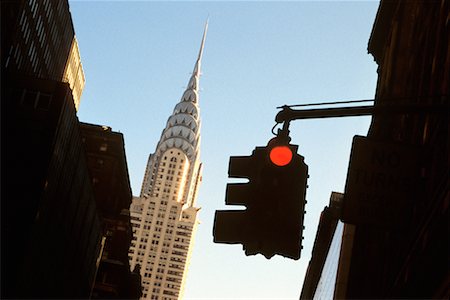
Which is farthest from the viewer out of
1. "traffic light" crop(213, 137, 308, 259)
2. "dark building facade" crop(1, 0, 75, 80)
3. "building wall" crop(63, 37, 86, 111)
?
"building wall" crop(63, 37, 86, 111)

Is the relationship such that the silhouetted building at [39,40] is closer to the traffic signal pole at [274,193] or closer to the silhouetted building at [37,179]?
the silhouetted building at [37,179]

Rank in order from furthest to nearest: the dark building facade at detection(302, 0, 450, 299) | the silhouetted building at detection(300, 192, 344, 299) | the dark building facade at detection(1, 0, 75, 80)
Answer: the dark building facade at detection(1, 0, 75, 80) < the silhouetted building at detection(300, 192, 344, 299) < the dark building facade at detection(302, 0, 450, 299)

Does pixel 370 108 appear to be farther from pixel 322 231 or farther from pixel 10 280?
pixel 322 231

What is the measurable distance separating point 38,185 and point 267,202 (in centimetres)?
6134

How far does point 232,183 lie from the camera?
8.45 m

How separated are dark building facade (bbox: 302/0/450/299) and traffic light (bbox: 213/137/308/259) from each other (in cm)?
126

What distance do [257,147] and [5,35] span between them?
245 feet

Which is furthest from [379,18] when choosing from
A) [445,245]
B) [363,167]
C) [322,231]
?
[322,231]

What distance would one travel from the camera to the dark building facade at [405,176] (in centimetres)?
1034

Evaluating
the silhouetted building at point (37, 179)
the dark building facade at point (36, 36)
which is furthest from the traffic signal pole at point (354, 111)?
the dark building facade at point (36, 36)

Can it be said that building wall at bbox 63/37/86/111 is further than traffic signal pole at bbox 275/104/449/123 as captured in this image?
Yes

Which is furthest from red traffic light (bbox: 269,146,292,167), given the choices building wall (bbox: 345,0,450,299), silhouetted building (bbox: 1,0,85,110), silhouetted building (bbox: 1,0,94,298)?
silhouetted building (bbox: 1,0,85,110)

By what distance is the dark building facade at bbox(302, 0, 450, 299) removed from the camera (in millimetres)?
10344

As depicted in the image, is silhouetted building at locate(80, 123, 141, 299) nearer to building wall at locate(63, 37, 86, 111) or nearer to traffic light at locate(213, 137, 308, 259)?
building wall at locate(63, 37, 86, 111)
